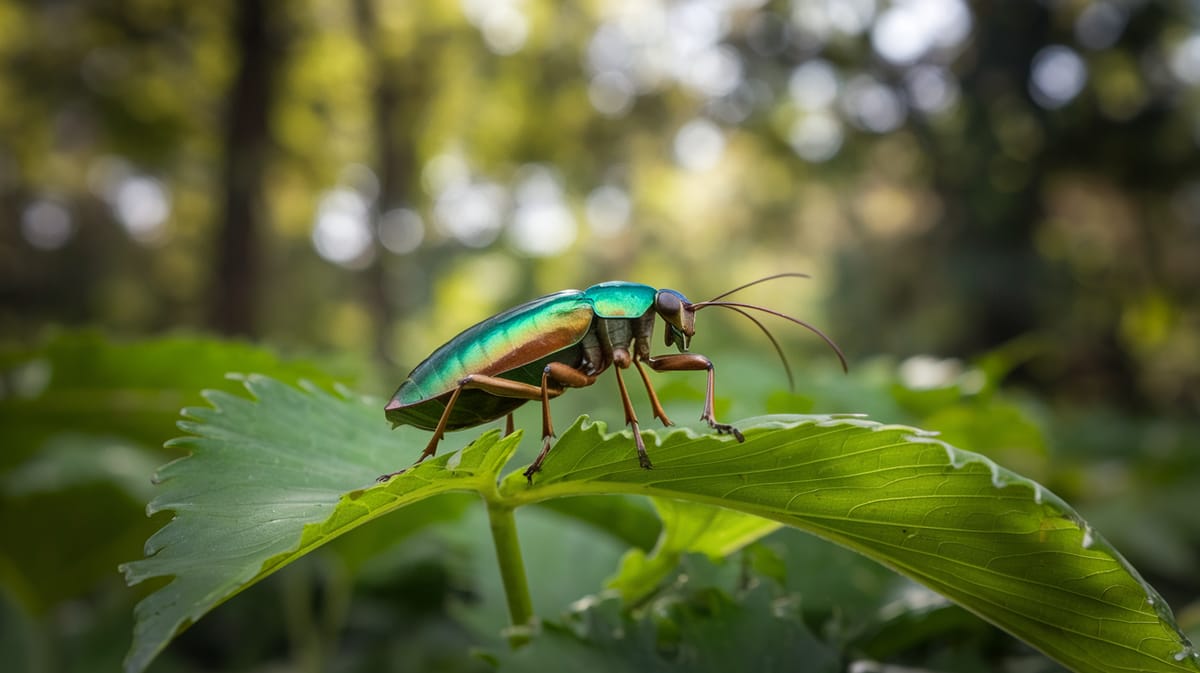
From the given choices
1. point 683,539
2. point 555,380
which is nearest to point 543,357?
point 555,380

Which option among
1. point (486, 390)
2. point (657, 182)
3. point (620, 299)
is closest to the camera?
point (486, 390)

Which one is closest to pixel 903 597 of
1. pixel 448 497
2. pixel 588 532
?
pixel 588 532

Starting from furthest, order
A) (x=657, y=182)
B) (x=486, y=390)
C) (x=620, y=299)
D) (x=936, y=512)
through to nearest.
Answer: (x=657, y=182) → (x=620, y=299) → (x=486, y=390) → (x=936, y=512)

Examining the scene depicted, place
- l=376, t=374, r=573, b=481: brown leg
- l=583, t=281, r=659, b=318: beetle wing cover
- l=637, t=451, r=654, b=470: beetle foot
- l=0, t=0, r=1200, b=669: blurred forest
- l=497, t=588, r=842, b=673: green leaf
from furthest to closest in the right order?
l=0, t=0, r=1200, b=669: blurred forest < l=583, t=281, r=659, b=318: beetle wing cover < l=376, t=374, r=573, b=481: brown leg < l=497, t=588, r=842, b=673: green leaf < l=637, t=451, r=654, b=470: beetle foot

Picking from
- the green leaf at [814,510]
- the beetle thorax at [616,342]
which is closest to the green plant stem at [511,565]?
the green leaf at [814,510]

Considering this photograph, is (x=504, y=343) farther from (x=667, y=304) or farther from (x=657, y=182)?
(x=657, y=182)

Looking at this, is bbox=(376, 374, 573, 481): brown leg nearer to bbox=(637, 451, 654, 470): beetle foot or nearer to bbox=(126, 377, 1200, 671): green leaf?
bbox=(126, 377, 1200, 671): green leaf

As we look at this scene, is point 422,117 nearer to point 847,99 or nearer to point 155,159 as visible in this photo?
point 155,159

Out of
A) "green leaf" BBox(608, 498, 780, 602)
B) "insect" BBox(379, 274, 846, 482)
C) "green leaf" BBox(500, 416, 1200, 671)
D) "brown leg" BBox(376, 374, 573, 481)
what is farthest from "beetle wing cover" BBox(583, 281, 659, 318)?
"green leaf" BBox(500, 416, 1200, 671)
